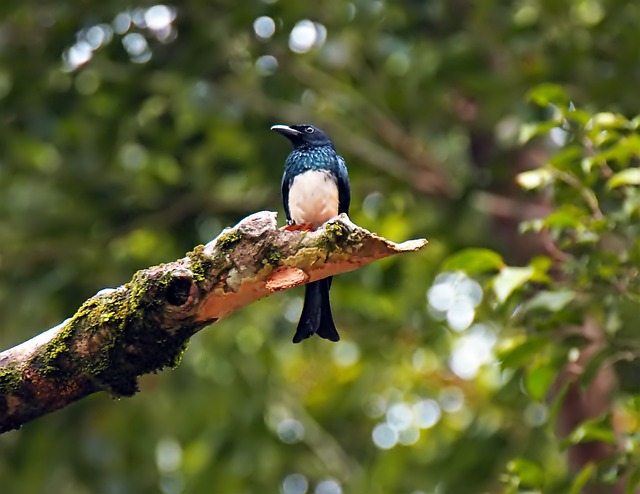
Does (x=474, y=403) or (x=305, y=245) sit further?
(x=474, y=403)

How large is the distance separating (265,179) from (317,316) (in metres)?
2.70

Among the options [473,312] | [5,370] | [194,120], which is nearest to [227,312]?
[5,370]

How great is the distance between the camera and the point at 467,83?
19.2ft

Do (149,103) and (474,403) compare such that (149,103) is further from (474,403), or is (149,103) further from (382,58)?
(474,403)

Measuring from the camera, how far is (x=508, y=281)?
3.84 meters

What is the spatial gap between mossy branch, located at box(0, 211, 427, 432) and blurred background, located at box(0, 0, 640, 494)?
276 cm

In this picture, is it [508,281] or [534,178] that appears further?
[534,178]

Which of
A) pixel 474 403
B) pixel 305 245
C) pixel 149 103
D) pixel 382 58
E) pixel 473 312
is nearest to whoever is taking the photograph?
pixel 305 245

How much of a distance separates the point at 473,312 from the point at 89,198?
2.70m

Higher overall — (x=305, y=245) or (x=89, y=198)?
(x=89, y=198)

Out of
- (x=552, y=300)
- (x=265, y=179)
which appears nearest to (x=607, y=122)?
(x=552, y=300)

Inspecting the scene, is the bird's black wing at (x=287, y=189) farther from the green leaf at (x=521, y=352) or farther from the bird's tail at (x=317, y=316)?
the green leaf at (x=521, y=352)

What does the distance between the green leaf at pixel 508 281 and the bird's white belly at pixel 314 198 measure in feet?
2.92

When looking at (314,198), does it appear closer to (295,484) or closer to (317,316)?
(317,316)
